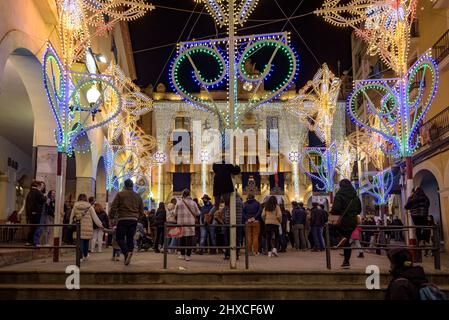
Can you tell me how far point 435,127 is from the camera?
738 inches

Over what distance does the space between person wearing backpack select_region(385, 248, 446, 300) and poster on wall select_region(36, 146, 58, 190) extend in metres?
11.0

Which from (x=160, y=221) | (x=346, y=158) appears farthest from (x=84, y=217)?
(x=346, y=158)

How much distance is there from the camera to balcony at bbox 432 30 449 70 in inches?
695

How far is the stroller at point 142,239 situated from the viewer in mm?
15430

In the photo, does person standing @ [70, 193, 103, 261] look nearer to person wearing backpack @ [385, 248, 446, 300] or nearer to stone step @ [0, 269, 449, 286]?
stone step @ [0, 269, 449, 286]

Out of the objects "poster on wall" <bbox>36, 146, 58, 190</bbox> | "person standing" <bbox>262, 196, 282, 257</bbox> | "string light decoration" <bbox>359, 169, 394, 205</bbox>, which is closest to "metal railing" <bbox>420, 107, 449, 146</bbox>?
"string light decoration" <bbox>359, 169, 394, 205</bbox>

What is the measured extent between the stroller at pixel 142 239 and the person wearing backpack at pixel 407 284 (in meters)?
11.7

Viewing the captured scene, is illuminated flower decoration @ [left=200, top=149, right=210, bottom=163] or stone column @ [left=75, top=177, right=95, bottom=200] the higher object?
illuminated flower decoration @ [left=200, top=149, right=210, bottom=163]

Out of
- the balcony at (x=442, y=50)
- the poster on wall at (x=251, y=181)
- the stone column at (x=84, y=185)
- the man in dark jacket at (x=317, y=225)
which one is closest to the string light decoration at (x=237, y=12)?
the man in dark jacket at (x=317, y=225)

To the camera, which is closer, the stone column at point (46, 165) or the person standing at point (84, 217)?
the person standing at point (84, 217)

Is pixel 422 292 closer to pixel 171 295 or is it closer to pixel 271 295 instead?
pixel 271 295

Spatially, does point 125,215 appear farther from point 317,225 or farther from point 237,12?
point 317,225

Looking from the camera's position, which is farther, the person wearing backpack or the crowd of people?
the crowd of people

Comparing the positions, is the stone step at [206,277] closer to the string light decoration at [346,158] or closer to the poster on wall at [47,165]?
the poster on wall at [47,165]
